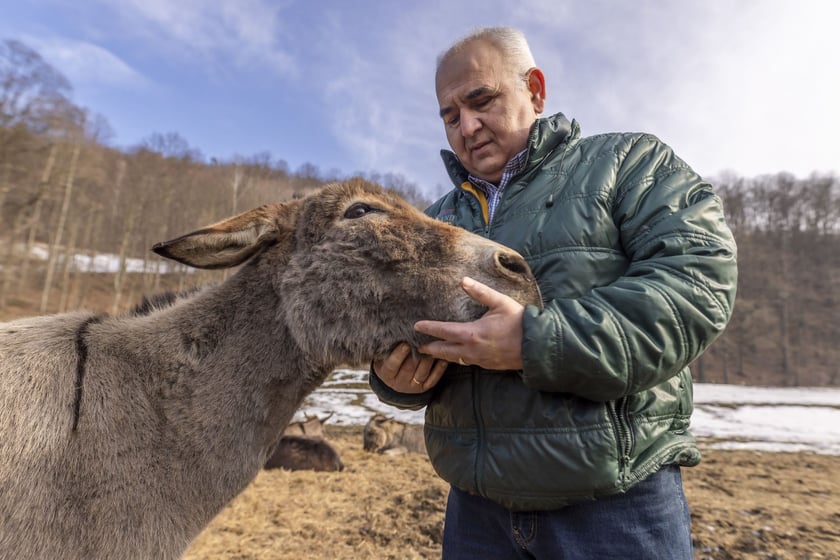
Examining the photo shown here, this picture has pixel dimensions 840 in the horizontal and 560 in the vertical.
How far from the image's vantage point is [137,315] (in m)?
2.95

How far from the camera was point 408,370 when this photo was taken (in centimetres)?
245

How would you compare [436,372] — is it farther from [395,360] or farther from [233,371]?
[233,371]

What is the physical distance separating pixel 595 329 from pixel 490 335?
418 mm

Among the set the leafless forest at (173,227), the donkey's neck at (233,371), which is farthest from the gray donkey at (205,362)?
the leafless forest at (173,227)

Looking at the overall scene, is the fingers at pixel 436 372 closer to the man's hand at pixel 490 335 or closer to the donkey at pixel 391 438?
the man's hand at pixel 490 335

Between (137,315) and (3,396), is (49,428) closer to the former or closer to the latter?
(3,396)

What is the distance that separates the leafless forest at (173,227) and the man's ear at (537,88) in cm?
2916

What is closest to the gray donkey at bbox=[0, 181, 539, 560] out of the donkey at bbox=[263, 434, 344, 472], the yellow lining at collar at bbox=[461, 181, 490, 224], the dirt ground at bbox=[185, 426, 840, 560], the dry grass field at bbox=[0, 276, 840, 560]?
the yellow lining at collar at bbox=[461, 181, 490, 224]

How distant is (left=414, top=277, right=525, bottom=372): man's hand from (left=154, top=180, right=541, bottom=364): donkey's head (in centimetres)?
27

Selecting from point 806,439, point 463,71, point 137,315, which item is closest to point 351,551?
point 137,315

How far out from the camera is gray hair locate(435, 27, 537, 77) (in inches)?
102

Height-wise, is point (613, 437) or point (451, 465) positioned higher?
point (613, 437)

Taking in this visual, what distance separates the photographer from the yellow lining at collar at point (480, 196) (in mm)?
2730

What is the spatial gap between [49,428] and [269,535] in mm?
5032
